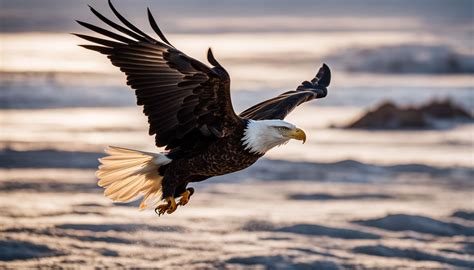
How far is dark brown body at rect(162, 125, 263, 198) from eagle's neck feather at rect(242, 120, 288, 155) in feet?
0.10

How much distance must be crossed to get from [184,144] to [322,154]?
5.40 m

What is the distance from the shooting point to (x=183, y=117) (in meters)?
6.43

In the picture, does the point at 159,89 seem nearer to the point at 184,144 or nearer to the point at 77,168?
the point at 184,144

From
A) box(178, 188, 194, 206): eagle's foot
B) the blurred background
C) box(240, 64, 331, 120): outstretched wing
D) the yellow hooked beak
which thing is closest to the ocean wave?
the blurred background

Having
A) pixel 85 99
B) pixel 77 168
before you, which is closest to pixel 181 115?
pixel 77 168

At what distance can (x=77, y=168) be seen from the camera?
1091 cm

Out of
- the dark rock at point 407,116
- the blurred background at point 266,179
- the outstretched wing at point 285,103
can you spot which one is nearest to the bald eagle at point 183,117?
the outstretched wing at point 285,103

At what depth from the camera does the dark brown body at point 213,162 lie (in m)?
6.39

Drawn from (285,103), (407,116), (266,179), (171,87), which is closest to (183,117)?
(171,87)

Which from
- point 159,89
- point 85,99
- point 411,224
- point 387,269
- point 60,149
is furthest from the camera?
point 85,99

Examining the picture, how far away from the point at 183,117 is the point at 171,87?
0.20 meters

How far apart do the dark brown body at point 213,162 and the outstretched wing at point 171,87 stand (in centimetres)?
7

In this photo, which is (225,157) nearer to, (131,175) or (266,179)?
(131,175)

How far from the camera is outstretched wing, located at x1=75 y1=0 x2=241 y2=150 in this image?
6.12 m
